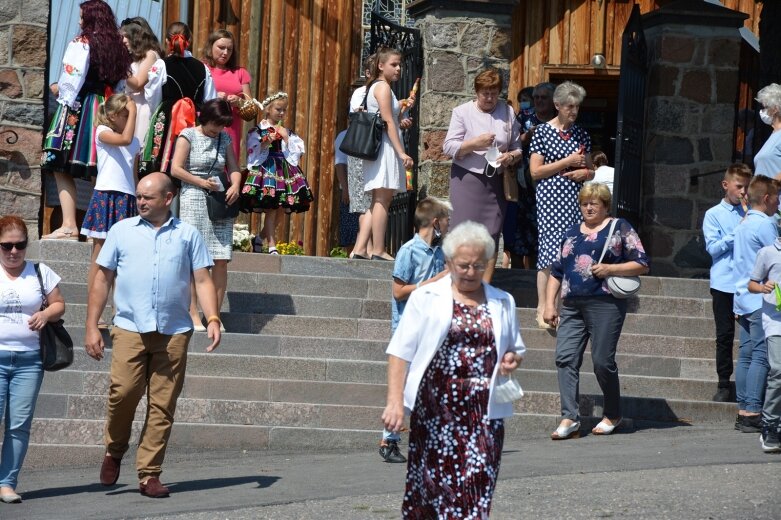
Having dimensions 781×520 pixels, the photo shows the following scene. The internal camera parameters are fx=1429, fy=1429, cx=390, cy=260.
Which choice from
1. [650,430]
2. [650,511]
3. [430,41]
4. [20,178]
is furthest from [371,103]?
[650,511]

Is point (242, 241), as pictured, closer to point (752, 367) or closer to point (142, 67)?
point (142, 67)

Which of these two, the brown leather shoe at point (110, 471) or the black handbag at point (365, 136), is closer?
the brown leather shoe at point (110, 471)

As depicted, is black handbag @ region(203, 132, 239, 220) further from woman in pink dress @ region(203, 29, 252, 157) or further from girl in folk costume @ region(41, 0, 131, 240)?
woman in pink dress @ region(203, 29, 252, 157)

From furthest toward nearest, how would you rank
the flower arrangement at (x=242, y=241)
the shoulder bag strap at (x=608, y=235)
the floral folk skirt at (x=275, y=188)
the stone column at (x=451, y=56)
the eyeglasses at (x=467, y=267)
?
1. the stone column at (x=451, y=56)
2. the flower arrangement at (x=242, y=241)
3. the floral folk skirt at (x=275, y=188)
4. the shoulder bag strap at (x=608, y=235)
5. the eyeglasses at (x=467, y=267)

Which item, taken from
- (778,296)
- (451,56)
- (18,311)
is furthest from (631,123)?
(18,311)

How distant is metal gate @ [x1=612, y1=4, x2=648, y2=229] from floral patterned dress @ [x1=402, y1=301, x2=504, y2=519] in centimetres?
709

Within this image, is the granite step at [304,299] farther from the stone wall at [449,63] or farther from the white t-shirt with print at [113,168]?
the stone wall at [449,63]

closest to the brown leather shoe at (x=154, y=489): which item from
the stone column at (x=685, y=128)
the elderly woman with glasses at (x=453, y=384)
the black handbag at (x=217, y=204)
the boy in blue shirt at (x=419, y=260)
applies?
the boy in blue shirt at (x=419, y=260)

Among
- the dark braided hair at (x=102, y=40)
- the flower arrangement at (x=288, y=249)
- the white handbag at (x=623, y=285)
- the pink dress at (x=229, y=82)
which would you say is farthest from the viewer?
the flower arrangement at (x=288, y=249)

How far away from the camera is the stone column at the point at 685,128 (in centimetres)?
1373

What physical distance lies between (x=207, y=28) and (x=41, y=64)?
316 centimetres

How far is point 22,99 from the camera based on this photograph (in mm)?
11742

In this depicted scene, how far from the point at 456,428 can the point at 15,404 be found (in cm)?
273

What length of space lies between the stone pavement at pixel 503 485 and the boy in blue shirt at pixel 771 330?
172 mm
